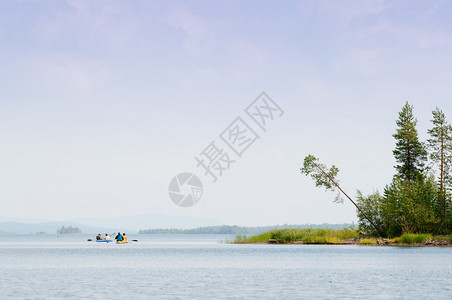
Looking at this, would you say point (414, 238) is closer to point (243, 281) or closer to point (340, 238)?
point (340, 238)

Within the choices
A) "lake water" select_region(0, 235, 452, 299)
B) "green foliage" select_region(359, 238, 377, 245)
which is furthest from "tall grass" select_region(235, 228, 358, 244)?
"lake water" select_region(0, 235, 452, 299)

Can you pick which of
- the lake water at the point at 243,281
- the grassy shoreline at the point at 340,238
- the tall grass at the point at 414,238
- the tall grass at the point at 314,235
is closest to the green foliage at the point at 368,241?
the grassy shoreline at the point at 340,238

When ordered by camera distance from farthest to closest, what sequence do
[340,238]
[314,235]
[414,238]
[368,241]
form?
[314,235] → [340,238] → [368,241] → [414,238]

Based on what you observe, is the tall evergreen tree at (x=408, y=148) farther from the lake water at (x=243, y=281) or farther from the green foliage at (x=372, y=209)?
the lake water at (x=243, y=281)

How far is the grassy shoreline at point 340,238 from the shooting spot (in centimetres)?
7766

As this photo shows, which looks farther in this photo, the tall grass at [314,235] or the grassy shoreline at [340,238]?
the tall grass at [314,235]

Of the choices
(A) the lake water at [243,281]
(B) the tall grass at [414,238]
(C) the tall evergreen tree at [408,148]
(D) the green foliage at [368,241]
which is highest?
(C) the tall evergreen tree at [408,148]

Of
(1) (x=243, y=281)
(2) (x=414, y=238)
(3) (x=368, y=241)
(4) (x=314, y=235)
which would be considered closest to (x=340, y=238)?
(4) (x=314, y=235)

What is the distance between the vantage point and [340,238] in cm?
8600

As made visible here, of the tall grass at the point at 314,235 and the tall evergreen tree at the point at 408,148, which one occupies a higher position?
the tall evergreen tree at the point at 408,148

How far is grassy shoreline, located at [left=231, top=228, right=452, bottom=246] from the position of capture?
255 feet

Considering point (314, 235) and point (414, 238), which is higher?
point (314, 235)

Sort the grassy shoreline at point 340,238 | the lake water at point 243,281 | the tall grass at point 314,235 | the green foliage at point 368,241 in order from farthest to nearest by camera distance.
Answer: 1. the tall grass at point 314,235
2. the green foliage at point 368,241
3. the grassy shoreline at point 340,238
4. the lake water at point 243,281

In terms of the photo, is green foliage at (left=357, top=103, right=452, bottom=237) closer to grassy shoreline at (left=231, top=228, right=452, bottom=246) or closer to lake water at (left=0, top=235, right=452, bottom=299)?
grassy shoreline at (left=231, top=228, right=452, bottom=246)
